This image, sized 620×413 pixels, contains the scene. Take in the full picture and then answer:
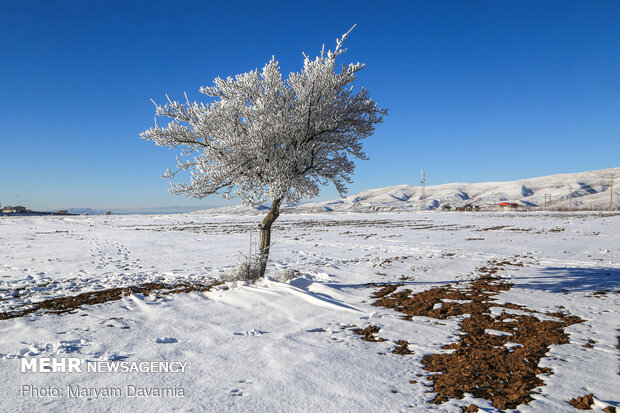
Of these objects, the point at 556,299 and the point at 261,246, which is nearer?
the point at 556,299

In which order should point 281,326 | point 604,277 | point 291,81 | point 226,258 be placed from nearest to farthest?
1. point 281,326
2. point 291,81
3. point 604,277
4. point 226,258

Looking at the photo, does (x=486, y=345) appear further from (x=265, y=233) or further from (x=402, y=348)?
(x=265, y=233)

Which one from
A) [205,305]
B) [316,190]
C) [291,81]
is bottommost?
[205,305]

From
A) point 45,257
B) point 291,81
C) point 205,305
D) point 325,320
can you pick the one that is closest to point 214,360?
point 325,320

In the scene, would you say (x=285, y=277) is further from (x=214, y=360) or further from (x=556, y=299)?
(x=556, y=299)

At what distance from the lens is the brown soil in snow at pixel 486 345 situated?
4.48 metres

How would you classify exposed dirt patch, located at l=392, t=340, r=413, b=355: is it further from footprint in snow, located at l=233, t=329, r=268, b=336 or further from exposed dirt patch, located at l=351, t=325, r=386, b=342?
footprint in snow, located at l=233, t=329, r=268, b=336

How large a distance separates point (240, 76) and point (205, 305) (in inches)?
253

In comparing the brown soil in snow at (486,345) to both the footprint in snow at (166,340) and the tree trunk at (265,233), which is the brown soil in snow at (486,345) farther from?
the footprint in snow at (166,340)

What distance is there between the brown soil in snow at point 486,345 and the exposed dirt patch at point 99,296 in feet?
19.6

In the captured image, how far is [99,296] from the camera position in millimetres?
9961

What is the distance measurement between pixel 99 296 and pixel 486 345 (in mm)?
9830

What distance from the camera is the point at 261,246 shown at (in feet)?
38.4

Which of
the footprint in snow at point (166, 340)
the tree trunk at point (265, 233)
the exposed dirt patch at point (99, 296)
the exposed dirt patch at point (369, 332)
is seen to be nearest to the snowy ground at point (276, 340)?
the footprint in snow at point (166, 340)
